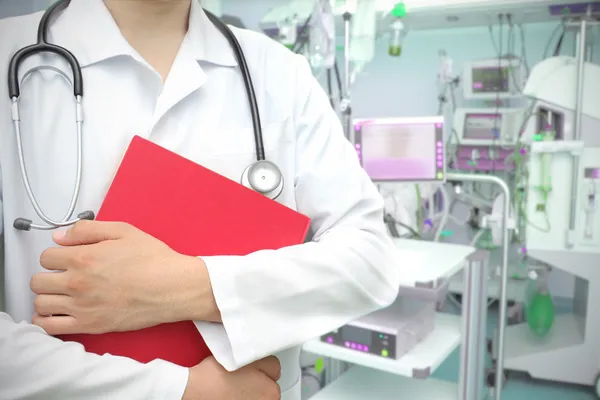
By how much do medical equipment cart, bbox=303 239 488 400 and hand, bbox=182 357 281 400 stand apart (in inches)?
42.5

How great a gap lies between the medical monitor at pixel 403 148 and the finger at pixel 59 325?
1577 millimetres

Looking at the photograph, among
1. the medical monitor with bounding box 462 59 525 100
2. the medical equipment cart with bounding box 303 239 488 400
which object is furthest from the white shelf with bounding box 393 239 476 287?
the medical monitor with bounding box 462 59 525 100

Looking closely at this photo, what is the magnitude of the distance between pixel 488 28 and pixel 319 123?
14.2 feet

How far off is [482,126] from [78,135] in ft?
13.7

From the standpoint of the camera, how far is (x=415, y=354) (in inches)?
71.2

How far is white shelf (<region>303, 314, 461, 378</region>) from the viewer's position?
172 cm

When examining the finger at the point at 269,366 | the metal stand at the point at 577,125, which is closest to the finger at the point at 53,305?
the finger at the point at 269,366

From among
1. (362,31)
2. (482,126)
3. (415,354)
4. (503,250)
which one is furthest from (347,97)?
(482,126)

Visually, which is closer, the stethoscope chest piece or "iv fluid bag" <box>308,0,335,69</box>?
the stethoscope chest piece

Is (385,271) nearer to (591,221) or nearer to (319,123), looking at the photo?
(319,123)

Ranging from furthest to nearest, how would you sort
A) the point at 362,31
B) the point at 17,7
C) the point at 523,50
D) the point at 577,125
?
the point at 523,50 → the point at 577,125 → the point at 362,31 → the point at 17,7

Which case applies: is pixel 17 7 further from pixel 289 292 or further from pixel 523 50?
pixel 523 50

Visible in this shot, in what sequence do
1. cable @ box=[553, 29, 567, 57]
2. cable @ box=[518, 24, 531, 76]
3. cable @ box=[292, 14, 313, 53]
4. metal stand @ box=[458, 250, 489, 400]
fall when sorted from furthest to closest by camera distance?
cable @ box=[518, 24, 531, 76]
cable @ box=[553, 29, 567, 57]
cable @ box=[292, 14, 313, 53]
metal stand @ box=[458, 250, 489, 400]

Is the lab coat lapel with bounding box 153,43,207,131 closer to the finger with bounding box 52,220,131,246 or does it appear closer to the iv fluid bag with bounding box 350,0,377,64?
the finger with bounding box 52,220,131,246
